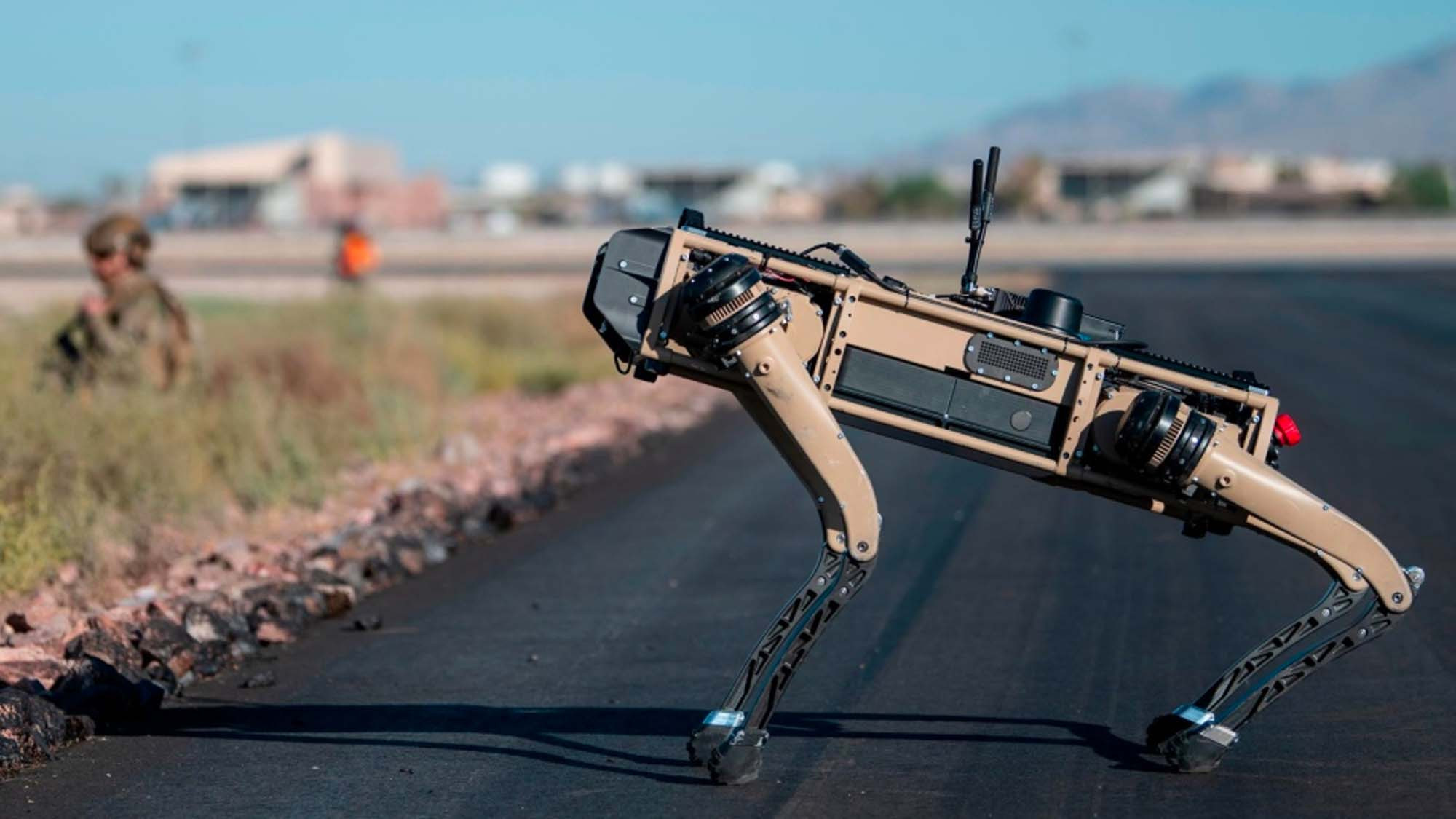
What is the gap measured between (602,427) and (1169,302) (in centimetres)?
2303

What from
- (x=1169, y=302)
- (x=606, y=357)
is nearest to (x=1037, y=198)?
(x=1169, y=302)

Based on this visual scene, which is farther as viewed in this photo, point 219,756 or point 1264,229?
point 1264,229

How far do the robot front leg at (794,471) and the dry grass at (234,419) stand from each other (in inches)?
194

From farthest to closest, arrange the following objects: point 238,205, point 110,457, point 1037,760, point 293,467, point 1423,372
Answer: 1. point 238,205
2. point 1423,372
3. point 293,467
4. point 110,457
5. point 1037,760

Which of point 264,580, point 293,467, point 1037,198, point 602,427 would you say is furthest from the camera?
point 1037,198

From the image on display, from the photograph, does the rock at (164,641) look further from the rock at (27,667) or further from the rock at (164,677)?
the rock at (27,667)

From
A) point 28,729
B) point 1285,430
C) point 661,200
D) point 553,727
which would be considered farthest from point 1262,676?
point 661,200

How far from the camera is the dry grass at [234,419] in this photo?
427 inches

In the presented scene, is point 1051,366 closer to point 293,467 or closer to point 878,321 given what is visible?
point 878,321

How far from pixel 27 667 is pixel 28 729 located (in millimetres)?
734

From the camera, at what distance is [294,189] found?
331 feet

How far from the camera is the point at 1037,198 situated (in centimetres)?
11650

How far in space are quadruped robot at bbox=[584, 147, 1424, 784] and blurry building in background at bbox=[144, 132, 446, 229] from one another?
8129 cm

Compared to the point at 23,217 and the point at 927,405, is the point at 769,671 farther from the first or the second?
the point at 23,217
